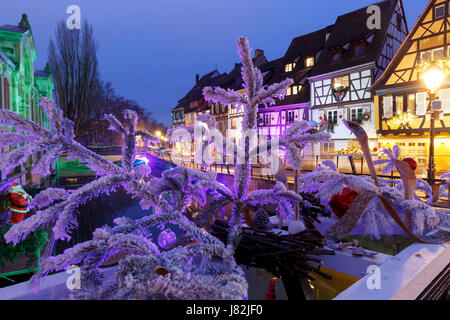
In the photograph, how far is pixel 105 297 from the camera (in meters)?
0.88

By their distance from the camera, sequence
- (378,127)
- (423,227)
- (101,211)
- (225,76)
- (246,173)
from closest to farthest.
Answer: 1. (246,173)
2. (423,227)
3. (101,211)
4. (378,127)
5. (225,76)

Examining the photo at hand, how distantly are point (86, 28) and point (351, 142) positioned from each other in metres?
20.6

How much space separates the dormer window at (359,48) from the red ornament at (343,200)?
21.7 meters

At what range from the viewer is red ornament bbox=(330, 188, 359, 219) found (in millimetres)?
2090

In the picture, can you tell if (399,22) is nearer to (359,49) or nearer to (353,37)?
(353,37)

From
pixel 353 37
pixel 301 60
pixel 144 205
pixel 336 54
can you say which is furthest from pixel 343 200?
pixel 301 60

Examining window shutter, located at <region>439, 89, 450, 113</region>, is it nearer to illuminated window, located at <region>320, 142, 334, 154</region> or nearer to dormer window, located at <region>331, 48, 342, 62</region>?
illuminated window, located at <region>320, 142, 334, 154</region>

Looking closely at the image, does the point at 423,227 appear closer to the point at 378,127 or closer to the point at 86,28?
the point at 378,127

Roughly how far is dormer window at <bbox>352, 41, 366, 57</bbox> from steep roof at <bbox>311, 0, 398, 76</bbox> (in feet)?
0.84

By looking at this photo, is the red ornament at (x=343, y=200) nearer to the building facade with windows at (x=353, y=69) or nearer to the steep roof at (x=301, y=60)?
the building facade with windows at (x=353, y=69)

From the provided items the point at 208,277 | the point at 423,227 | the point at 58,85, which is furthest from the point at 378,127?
the point at 58,85

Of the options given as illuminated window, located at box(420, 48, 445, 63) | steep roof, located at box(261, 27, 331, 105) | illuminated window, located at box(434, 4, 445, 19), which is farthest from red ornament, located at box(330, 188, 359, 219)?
steep roof, located at box(261, 27, 331, 105)

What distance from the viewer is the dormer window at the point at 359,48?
20.1 m

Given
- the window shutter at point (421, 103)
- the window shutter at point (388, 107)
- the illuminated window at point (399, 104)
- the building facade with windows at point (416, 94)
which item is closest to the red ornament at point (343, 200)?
the building facade with windows at point (416, 94)
